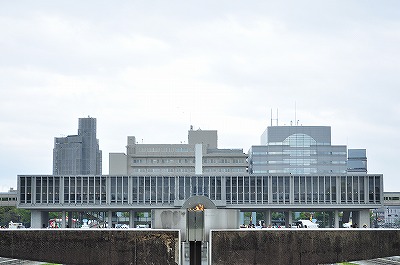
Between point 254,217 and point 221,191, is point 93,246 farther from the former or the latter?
point 254,217

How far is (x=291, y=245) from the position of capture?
3606cm

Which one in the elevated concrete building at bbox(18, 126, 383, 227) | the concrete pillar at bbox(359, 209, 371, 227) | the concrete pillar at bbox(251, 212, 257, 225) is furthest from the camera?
the concrete pillar at bbox(251, 212, 257, 225)

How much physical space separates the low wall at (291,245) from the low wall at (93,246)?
2601 millimetres

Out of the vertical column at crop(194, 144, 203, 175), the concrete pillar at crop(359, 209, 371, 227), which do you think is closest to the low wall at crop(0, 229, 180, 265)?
the concrete pillar at crop(359, 209, 371, 227)

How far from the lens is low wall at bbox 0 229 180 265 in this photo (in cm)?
3600

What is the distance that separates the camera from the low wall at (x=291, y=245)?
118ft

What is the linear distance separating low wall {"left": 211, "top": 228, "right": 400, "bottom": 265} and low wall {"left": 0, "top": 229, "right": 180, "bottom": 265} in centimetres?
260

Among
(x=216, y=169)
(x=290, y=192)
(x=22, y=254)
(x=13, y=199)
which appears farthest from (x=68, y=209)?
(x=22, y=254)

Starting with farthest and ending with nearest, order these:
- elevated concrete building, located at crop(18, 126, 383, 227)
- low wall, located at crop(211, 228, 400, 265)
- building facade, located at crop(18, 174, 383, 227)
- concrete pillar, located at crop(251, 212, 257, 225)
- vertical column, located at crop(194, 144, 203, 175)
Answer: concrete pillar, located at crop(251, 212, 257, 225) < vertical column, located at crop(194, 144, 203, 175) < building facade, located at crop(18, 174, 383, 227) < elevated concrete building, located at crop(18, 126, 383, 227) < low wall, located at crop(211, 228, 400, 265)

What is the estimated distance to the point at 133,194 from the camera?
130 meters

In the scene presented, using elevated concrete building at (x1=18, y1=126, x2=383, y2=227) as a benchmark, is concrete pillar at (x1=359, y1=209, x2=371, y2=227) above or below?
below

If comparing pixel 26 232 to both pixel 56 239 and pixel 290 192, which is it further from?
pixel 290 192

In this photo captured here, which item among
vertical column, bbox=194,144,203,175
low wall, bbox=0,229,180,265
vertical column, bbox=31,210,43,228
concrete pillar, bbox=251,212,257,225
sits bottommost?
concrete pillar, bbox=251,212,257,225

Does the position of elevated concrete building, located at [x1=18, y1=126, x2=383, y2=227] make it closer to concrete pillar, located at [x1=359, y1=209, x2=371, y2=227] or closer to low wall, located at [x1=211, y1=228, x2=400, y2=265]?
concrete pillar, located at [x1=359, y1=209, x2=371, y2=227]
